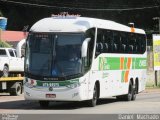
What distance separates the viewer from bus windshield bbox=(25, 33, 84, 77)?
870 inches

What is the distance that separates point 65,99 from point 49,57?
5.65 feet

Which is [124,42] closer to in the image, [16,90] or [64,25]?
[64,25]

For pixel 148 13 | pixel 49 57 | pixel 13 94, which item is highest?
pixel 148 13

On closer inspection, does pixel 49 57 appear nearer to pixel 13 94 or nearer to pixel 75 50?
pixel 75 50

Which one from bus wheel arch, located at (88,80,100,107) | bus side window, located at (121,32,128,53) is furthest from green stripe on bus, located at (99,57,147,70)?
bus wheel arch, located at (88,80,100,107)

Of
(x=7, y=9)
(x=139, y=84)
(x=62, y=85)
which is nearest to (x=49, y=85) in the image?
(x=62, y=85)

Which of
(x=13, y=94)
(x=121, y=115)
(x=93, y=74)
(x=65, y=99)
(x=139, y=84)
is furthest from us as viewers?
(x=13, y=94)

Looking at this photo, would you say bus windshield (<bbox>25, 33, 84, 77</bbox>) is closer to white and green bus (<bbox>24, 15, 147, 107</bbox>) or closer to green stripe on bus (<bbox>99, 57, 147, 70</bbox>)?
white and green bus (<bbox>24, 15, 147, 107</bbox>)

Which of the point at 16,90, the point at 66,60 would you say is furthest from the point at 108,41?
the point at 16,90

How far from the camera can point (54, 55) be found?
2228 cm

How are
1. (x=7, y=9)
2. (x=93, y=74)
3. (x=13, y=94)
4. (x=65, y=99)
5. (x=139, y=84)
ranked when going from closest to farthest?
(x=65, y=99), (x=93, y=74), (x=139, y=84), (x=13, y=94), (x=7, y=9)

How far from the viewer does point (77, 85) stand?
21.9 meters

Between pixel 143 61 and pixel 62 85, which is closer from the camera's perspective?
pixel 62 85

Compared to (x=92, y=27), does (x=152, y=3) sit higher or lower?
higher
